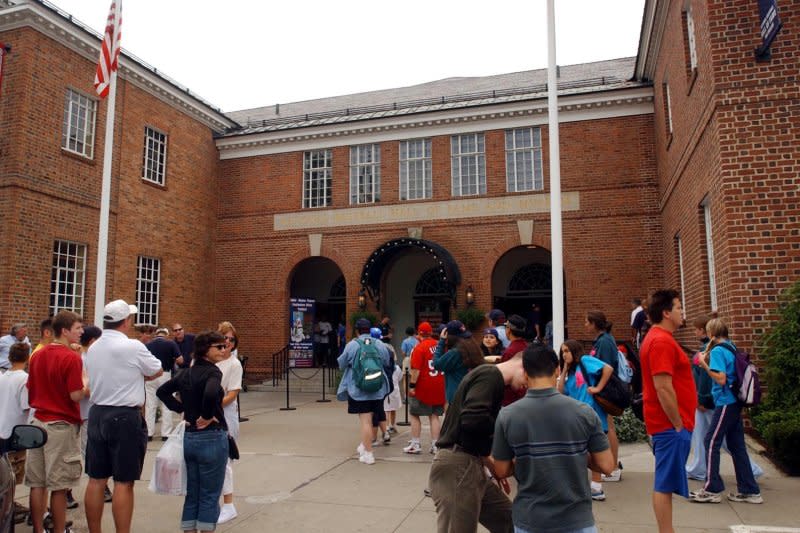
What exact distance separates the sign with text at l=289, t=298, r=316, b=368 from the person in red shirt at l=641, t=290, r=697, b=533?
13502 mm

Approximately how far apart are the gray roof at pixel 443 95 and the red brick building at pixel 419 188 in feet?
0.54

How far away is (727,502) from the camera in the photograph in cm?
589

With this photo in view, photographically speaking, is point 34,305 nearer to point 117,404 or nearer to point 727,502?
point 117,404

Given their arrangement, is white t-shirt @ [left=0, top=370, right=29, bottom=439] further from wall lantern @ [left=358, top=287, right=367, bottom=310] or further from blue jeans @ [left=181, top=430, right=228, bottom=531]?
wall lantern @ [left=358, top=287, right=367, bottom=310]

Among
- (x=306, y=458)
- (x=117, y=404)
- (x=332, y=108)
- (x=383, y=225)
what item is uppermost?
(x=332, y=108)

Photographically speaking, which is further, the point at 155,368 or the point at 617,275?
the point at 617,275

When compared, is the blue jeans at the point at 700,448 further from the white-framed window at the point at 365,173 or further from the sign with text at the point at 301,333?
the white-framed window at the point at 365,173

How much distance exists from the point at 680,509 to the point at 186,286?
16048 mm

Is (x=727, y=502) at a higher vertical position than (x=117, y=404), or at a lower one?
lower

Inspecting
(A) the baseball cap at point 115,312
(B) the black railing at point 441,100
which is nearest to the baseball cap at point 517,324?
(A) the baseball cap at point 115,312

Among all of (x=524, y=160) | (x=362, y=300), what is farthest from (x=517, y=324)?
(x=524, y=160)

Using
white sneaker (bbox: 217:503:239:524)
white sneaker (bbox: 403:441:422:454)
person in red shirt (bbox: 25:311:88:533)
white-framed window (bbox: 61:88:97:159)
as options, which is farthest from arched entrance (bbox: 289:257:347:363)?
person in red shirt (bbox: 25:311:88:533)

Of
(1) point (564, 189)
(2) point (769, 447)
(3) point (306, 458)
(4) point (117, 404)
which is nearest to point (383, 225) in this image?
(1) point (564, 189)

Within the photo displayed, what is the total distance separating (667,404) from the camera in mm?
4219
